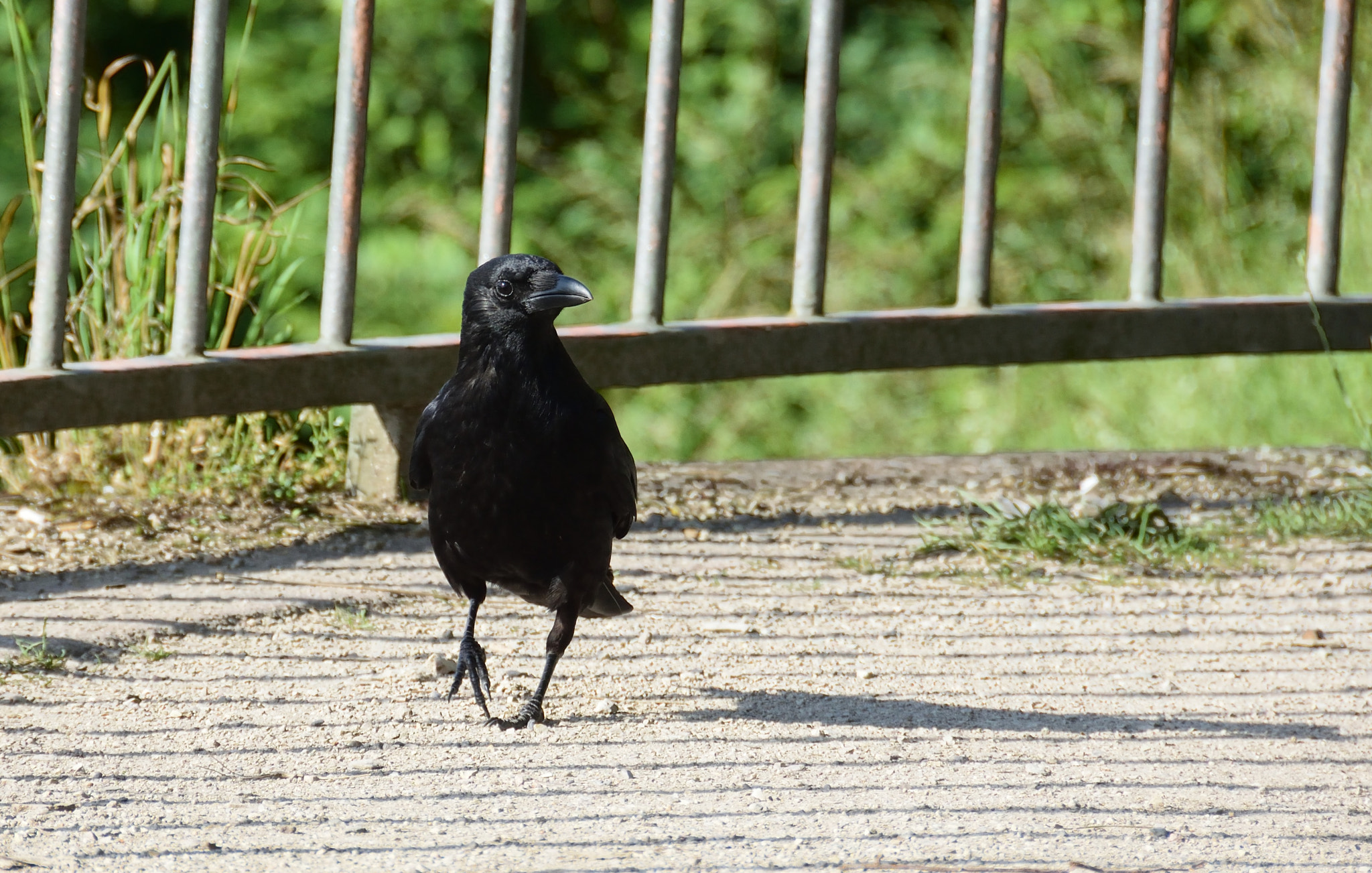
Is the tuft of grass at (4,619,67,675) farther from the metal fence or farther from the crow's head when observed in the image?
the crow's head

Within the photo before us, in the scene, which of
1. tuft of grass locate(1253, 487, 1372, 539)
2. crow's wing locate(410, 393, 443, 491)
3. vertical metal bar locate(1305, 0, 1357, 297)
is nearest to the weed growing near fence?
crow's wing locate(410, 393, 443, 491)

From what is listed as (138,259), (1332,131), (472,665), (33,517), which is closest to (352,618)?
(472,665)

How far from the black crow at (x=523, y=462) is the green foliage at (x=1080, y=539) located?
4.75 feet

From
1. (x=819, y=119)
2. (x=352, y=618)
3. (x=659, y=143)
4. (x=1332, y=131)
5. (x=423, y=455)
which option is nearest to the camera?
(x=423, y=455)

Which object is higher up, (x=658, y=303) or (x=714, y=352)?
(x=658, y=303)

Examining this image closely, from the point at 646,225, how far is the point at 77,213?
1.62 m

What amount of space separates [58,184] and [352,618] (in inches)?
46.3

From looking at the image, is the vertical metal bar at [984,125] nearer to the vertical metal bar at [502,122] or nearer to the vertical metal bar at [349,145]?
the vertical metal bar at [502,122]

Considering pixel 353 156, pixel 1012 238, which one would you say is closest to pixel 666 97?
pixel 353 156

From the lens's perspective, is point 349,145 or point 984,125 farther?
point 984,125

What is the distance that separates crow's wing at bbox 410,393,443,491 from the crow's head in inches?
7.6

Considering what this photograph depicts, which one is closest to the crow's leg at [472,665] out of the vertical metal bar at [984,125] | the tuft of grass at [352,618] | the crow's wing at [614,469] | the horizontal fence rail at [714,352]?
the crow's wing at [614,469]

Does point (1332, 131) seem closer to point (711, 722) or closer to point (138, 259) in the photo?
point (711, 722)

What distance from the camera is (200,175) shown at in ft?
13.0
